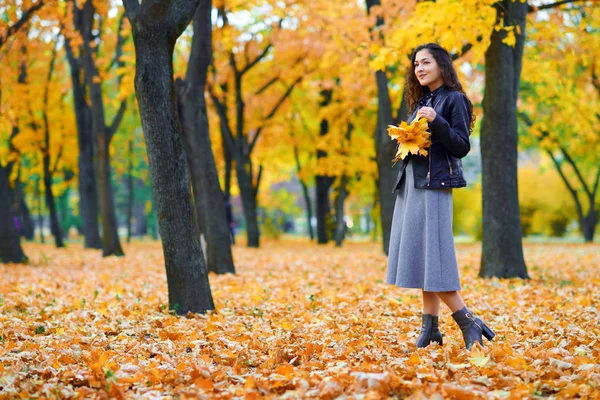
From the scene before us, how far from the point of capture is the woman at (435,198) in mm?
3893

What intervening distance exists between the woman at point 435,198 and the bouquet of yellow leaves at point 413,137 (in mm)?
51

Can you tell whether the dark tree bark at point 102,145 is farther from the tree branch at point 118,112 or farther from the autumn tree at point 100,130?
the tree branch at point 118,112

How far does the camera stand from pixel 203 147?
971cm

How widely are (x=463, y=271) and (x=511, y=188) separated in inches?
76.9

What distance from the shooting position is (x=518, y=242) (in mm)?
8633

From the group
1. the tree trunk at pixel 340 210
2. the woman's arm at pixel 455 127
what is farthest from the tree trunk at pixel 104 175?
the woman's arm at pixel 455 127

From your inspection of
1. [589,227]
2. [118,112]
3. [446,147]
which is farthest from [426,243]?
[589,227]

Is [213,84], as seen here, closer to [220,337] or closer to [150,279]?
[150,279]

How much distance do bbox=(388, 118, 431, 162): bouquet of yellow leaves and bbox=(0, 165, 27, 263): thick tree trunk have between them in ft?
35.7

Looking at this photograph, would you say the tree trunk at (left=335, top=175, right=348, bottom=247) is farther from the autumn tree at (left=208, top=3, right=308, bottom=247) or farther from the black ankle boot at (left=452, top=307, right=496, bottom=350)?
the black ankle boot at (left=452, top=307, right=496, bottom=350)

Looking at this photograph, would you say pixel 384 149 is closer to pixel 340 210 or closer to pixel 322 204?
pixel 340 210

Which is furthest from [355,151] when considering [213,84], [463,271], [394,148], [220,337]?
[220,337]

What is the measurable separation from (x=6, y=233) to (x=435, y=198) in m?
11.1

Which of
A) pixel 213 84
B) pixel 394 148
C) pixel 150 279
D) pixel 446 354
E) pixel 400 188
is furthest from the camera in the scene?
pixel 213 84
